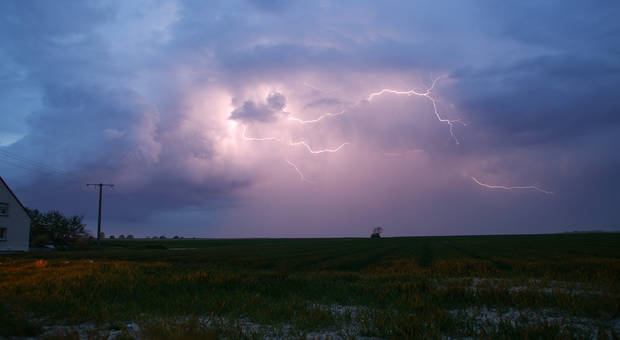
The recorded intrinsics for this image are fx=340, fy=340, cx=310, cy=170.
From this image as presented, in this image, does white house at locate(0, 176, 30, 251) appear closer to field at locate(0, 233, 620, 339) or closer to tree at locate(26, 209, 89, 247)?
tree at locate(26, 209, 89, 247)

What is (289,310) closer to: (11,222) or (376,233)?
(11,222)

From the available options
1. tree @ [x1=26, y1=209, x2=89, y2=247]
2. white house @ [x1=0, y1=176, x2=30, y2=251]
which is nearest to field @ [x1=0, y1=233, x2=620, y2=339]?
white house @ [x1=0, y1=176, x2=30, y2=251]

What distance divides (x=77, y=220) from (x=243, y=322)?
71258 millimetres

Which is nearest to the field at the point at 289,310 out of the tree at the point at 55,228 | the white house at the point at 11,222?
the white house at the point at 11,222

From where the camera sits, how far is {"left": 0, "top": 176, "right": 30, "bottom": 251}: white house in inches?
1918

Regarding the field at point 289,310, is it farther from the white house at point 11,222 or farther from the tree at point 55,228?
the tree at point 55,228

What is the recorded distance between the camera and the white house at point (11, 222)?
48719 mm

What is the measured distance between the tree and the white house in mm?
11185

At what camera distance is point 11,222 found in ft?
162

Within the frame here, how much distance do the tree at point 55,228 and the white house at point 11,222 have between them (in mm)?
11185

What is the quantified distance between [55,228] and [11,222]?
14654mm

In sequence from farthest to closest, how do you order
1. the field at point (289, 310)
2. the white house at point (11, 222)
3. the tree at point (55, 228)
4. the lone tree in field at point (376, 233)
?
the lone tree in field at point (376, 233) < the tree at point (55, 228) < the white house at point (11, 222) < the field at point (289, 310)

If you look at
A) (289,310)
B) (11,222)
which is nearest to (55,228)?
(11,222)

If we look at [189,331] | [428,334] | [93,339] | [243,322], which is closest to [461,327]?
[428,334]
